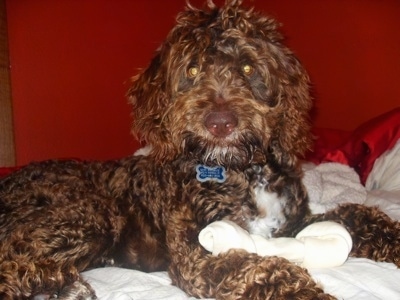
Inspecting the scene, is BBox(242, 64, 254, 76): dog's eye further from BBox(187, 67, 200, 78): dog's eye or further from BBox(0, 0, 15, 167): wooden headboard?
BBox(0, 0, 15, 167): wooden headboard

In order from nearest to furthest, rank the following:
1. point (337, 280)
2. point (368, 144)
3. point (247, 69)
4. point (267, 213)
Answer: point (337, 280), point (267, 213), point (247, 69), point (368, 144)

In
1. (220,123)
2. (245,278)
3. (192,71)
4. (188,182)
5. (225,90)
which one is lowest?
(245,278)

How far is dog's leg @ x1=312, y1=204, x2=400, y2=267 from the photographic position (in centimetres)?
327

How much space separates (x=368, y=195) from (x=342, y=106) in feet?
7.23

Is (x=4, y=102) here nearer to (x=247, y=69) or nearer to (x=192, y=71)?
(x=192, y=71)

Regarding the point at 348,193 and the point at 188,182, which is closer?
the point at 188,182

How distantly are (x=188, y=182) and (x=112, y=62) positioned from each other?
3643mm

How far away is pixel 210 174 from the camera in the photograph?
362 centimetres

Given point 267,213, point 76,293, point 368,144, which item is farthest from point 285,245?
point 368,144

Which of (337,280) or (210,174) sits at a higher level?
(210,174)

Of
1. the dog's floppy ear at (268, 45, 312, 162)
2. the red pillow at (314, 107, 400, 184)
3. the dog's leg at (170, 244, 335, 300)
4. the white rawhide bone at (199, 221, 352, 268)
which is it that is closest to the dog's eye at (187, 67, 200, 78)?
the dog's floppy ear at (268, 45, 312, 162)

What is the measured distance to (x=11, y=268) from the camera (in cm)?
302

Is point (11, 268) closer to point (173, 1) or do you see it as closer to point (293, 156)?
point (293, 156)

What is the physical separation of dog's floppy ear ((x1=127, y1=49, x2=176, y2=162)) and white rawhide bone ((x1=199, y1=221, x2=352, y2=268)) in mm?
889
